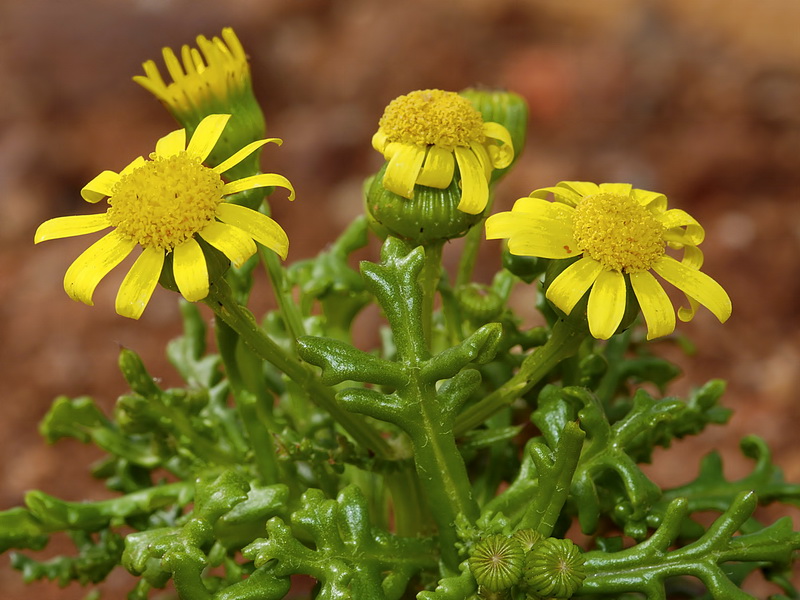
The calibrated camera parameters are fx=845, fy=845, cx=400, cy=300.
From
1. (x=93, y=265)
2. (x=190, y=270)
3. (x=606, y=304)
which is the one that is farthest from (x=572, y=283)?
(x=93, y=265)

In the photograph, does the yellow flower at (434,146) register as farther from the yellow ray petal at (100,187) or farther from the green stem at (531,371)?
the yellow ray petal at (100,187)

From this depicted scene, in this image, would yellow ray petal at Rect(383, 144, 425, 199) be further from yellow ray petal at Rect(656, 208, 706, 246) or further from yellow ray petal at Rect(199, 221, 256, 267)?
yellow ray petal at Rect(656, 208, 706, 246)

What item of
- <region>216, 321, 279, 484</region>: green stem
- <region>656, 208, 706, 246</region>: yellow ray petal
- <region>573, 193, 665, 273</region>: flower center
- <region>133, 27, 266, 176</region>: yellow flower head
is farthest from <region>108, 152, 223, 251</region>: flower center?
<region>656, 208, 706, 246</region>: yellow ray petal

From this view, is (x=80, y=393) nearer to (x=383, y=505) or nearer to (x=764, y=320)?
(x=383, y=505)

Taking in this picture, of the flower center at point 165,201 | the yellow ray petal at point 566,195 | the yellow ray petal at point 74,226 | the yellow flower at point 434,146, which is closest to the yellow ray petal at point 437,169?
the yellow flower at point 434,146

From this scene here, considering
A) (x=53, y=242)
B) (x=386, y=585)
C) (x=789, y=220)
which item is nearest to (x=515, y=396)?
(x=386, y=585)
